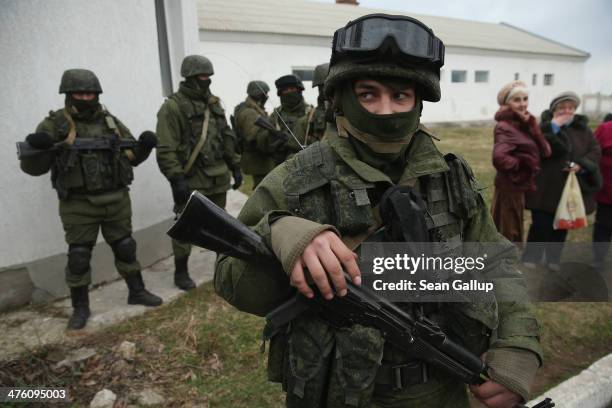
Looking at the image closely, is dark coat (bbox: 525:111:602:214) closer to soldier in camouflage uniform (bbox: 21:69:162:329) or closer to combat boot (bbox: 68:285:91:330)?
soldier in camouflage uniform (bbox: 21:69:162:329)

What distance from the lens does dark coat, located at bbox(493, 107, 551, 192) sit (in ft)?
13.5

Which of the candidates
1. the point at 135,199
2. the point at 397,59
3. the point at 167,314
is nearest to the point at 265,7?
the point at 135,199

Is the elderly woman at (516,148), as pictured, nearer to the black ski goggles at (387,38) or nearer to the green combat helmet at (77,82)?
the black ski goggles at (387,38)

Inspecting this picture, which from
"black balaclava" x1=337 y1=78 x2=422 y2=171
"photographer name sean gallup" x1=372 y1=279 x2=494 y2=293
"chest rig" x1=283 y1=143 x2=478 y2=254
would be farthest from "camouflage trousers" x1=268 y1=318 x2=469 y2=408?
"black balaclava" x1=337 y1=78 x2=422 y2=171

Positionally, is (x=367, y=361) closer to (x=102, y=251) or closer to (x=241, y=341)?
(x=241, y=341)

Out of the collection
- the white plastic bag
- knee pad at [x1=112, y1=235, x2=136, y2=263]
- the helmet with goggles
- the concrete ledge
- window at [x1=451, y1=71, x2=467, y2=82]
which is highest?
window at [x1=451, y1=71, x2=467, y2=82]

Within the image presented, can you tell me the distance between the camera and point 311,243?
1.03m

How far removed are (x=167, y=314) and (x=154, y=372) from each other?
88cm

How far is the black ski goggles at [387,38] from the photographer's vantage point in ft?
4.29

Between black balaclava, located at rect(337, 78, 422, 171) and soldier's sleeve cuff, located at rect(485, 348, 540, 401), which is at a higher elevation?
black balaclava, located at rect(337, 78, 422, 171)

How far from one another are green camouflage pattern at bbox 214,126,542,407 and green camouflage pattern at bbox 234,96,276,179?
4443 millimetres

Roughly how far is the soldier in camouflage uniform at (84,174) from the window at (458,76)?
20805 mm

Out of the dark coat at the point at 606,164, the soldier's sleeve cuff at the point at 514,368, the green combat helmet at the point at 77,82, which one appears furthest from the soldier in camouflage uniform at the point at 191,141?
the dark coat at the point at 606,164

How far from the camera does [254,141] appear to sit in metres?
5.93
